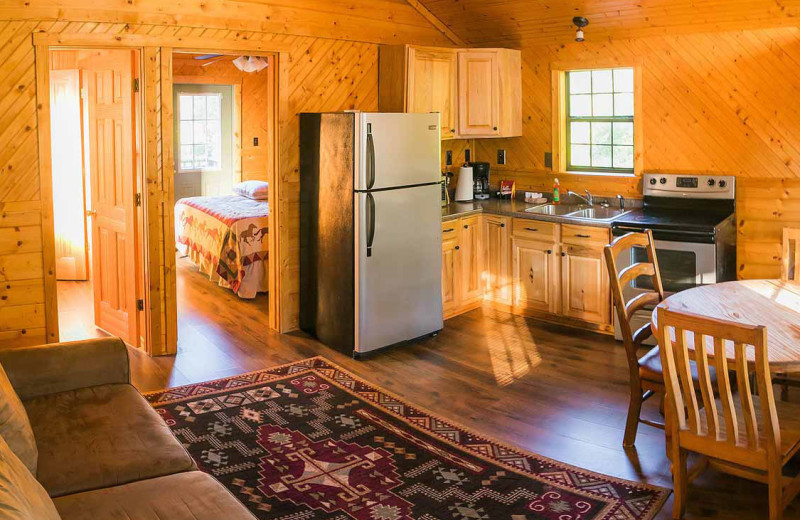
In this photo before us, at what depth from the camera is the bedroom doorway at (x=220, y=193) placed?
6.36m

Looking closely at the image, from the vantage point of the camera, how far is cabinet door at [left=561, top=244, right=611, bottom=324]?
18.9ft

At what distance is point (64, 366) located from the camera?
3326 mm

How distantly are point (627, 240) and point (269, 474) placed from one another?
2.20 meters

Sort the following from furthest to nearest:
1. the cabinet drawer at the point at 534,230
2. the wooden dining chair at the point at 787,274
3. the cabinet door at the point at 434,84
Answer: the cabinet door at the point at 434,84
the cabinet drawer at the point at 534,230
the wooden dining chair at the point at 787,274

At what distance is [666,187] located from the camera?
19.4 feet

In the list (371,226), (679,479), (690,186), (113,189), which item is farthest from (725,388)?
(113,189)

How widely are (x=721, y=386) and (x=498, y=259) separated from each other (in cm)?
372

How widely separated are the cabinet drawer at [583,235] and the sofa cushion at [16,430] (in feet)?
13.9

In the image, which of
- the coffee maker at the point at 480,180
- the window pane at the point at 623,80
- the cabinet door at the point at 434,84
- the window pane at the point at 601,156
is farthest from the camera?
the coffee maker at the point at 480,180

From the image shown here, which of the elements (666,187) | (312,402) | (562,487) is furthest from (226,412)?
(666,187)

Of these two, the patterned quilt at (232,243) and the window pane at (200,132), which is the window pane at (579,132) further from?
the window pane at (200,132)

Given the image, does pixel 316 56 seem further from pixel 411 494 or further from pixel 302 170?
pixel 411 494

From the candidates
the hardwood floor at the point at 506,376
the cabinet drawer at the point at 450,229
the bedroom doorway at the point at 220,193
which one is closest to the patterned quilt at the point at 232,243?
the bedroom doorway at the point at 220,193

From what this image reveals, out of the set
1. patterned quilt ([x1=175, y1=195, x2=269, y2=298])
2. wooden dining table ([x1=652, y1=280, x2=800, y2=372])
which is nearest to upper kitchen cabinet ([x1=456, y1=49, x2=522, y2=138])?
patterned quilt ([x1=175, y1=195, x2=269, y2=298])
